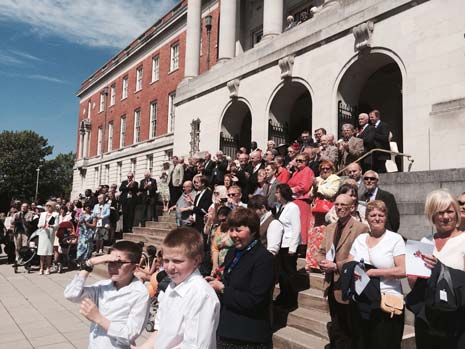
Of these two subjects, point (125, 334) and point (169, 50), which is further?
point (169, 50)

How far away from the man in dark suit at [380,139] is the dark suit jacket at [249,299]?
19.6 feet

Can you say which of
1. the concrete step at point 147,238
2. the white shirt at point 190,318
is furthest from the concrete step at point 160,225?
the white shirt at point 190,318

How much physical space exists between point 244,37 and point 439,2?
45.8ft

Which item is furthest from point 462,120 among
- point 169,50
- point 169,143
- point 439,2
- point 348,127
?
point 169,50

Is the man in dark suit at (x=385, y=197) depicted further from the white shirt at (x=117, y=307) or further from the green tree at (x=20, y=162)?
the green tree at (x=20, y=162)

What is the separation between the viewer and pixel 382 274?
3.50 m

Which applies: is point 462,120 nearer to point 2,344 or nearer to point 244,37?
point 2,344

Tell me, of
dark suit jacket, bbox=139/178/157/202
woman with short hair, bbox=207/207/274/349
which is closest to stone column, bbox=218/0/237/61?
dark suit jacket, bbox=139/178/157/202

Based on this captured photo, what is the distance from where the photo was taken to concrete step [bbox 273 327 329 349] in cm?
470

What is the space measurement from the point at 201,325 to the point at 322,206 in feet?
13.7

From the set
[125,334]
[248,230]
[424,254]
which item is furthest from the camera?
[248,230]

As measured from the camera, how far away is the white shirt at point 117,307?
282cm

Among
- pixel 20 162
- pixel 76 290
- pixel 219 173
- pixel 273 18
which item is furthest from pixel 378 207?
pixel 20 162

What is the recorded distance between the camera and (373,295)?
343cm
